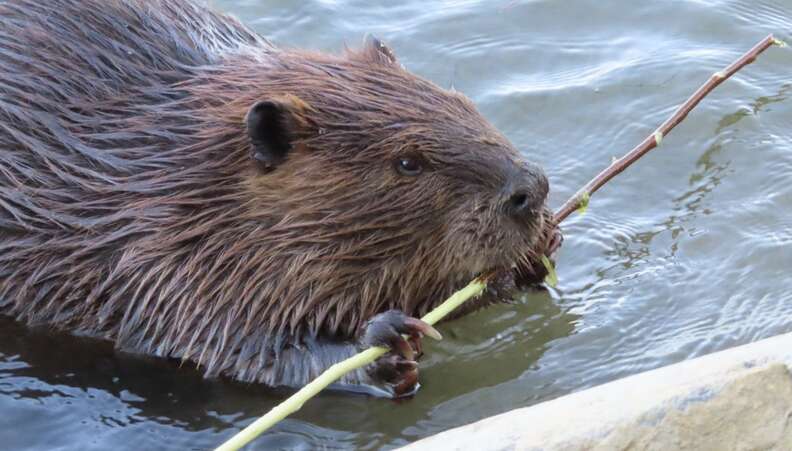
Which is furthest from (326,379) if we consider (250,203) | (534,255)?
(534,255)

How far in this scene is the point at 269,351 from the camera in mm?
4359

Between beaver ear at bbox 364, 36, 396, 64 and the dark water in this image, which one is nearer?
the dark water

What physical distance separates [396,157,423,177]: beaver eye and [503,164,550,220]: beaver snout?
Answer: 12.9 inches

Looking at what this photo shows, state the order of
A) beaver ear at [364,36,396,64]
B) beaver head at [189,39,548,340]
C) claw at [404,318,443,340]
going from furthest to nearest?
beaver ear at [364,36,396,64], beaver head at [189,39,548,340], claw at [404,318,443,340]

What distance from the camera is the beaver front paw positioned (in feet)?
13.3

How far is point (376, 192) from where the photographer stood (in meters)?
4.23

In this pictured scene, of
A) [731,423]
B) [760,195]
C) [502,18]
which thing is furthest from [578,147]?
[731,423]

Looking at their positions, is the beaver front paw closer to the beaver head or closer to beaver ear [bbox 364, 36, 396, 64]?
the beaver head

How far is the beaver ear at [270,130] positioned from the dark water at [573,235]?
2.75 ft

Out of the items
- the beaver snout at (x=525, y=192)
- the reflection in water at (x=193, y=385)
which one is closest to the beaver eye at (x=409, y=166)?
the beaver snout at (x=525, y=192)

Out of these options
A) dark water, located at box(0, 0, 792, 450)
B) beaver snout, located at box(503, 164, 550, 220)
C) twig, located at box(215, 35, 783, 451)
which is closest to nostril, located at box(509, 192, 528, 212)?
beaver snout, located at box(503, 164, 550, 220)

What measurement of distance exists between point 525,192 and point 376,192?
1.71 feet

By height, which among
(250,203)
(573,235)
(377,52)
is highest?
(377,52)

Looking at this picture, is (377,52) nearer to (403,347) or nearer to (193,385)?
(403,347)
